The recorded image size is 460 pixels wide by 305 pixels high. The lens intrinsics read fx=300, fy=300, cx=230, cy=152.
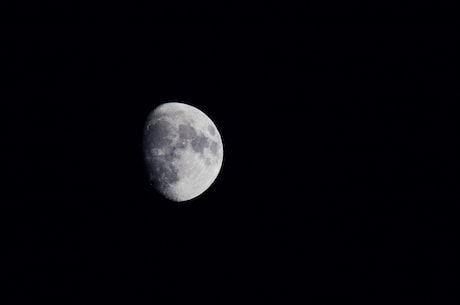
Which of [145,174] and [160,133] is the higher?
[160,133]

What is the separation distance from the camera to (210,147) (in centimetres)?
338

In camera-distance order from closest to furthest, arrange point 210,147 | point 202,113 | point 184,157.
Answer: point 184,157, point 210,147, point 202,113

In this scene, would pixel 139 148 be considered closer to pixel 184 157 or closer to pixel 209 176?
pixel 184 157

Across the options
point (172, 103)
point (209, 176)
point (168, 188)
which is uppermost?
point (172, 103)

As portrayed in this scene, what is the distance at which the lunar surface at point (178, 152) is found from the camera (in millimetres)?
3141

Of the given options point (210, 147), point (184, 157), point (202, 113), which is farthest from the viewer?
point (202, 113)

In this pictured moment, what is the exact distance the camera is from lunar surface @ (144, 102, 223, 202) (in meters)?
3.14

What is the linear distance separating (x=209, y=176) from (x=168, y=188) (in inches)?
19.2

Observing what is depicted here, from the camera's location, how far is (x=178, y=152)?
3.13m

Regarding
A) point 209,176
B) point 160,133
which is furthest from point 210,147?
point 160,133

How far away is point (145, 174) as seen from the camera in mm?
3230

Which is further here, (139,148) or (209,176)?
(209,176)

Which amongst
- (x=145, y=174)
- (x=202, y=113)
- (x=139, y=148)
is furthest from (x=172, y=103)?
(x=145, y=174)

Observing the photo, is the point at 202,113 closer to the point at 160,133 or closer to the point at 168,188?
the point at 160,133
